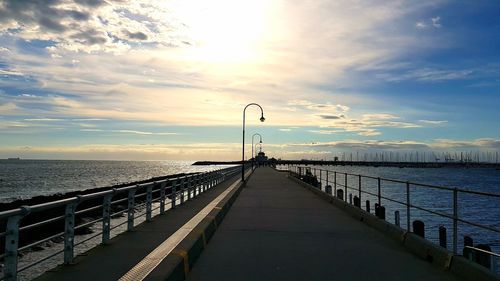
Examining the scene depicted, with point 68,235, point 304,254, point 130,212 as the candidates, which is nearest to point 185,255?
point 68,235

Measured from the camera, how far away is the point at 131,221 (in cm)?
1136

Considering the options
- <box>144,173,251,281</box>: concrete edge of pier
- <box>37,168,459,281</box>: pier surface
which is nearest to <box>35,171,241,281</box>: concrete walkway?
<box>37,168,459,281</box>: pier surface

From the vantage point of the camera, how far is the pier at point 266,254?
7.30m

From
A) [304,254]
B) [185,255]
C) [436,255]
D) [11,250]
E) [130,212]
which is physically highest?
[11,250]

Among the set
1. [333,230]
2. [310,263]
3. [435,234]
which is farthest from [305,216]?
[435,234]

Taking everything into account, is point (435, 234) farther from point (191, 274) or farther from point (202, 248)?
point (191, 274)

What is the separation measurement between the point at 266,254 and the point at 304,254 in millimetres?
741

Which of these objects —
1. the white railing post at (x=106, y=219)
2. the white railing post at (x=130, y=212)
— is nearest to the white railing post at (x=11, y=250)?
the white railing post at (x=106, y=219)

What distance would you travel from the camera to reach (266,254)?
365 inches

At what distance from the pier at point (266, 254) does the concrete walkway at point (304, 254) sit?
16mm

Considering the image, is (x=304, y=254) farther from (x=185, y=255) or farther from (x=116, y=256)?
(x=116, y=256)

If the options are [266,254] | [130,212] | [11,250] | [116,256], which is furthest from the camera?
[130,212]

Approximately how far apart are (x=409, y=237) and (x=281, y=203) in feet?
36.6

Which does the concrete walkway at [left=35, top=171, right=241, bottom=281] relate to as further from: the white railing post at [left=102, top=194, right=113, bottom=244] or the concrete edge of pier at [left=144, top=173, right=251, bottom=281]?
the concrete edge of pier at [left=144, top=173, right=251, bottom=281]
